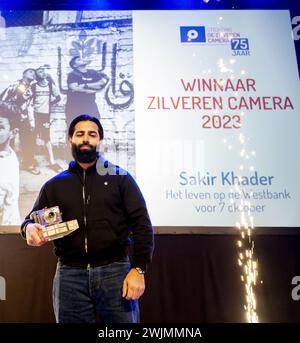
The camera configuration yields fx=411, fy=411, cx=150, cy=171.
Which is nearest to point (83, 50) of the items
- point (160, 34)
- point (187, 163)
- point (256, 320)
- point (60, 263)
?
point (160, 34)

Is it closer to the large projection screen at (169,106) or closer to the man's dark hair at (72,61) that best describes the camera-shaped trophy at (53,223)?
the large projection screen at (169,106)

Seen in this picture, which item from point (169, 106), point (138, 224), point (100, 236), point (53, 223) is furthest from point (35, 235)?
point (169, 106)

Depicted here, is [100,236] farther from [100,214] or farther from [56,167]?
[56,167]

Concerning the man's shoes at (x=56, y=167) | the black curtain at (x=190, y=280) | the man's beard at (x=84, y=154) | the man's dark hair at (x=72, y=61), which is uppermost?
the man's dark hair at (x=72, y=61)

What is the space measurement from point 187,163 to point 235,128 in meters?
0.35

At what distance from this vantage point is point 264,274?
91.0 inches

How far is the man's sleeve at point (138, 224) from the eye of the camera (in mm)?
1545

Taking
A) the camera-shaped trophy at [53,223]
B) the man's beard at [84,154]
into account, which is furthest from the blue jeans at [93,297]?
the man's beard at [84,154]

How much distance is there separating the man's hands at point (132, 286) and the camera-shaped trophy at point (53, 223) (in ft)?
0.91

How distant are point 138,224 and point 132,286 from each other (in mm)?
240

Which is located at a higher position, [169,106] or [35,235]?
[169,106]

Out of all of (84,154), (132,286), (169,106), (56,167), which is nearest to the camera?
(132,286)

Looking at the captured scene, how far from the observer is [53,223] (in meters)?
1.56

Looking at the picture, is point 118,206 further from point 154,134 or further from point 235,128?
point 235,128
